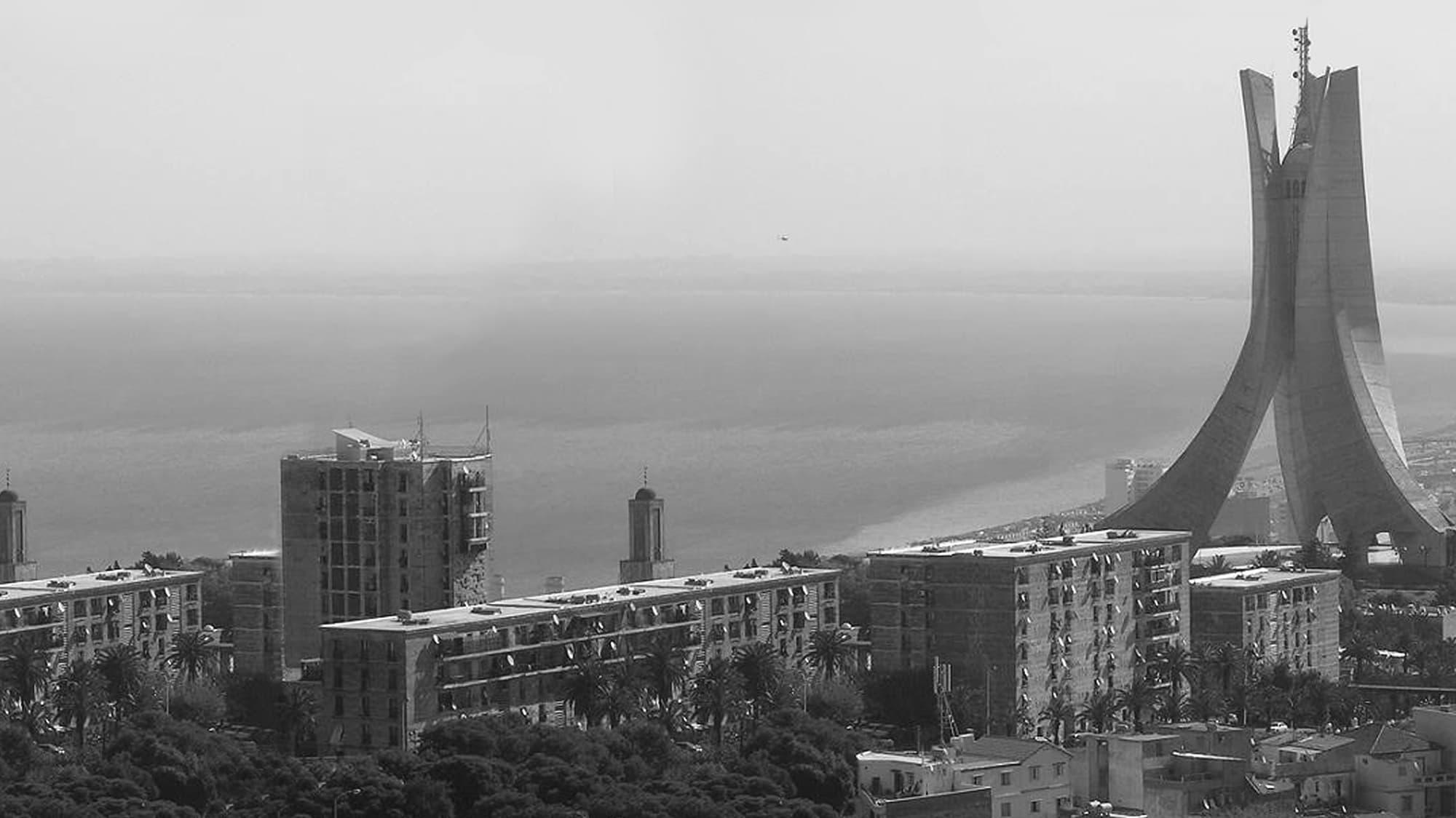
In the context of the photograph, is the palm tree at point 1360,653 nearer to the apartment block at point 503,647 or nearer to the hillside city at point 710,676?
the hillside city at point 710,676

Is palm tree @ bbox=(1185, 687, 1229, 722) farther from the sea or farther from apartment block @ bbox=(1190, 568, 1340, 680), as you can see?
the sea

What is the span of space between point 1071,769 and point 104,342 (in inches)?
4309

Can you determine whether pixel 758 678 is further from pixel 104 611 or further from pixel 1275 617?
pixel 1275 617

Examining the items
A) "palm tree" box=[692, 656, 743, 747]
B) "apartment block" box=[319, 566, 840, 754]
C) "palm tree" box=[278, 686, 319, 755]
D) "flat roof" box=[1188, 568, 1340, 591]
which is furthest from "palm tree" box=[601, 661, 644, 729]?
"flat roof" box=[1188, 568, 1340, 591]

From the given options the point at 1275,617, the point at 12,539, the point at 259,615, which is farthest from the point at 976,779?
the point at 12,539

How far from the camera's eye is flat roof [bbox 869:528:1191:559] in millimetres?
39719

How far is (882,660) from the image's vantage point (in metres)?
39.7

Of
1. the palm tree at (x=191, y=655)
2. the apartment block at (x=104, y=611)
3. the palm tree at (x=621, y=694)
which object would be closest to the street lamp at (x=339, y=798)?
the palm tree at (x=621, y=694)

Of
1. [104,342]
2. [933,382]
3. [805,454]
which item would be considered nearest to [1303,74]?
[805,454]

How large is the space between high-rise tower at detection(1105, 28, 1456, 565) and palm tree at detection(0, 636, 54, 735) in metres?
20.2

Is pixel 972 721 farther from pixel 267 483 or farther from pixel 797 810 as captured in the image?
pixel 267 483

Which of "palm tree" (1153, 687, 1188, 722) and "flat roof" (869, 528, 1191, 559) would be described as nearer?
"palm tree" (1153, 687, 1188, 722)

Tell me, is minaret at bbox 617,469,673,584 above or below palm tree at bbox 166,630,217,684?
above

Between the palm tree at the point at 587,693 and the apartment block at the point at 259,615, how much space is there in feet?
24.0
